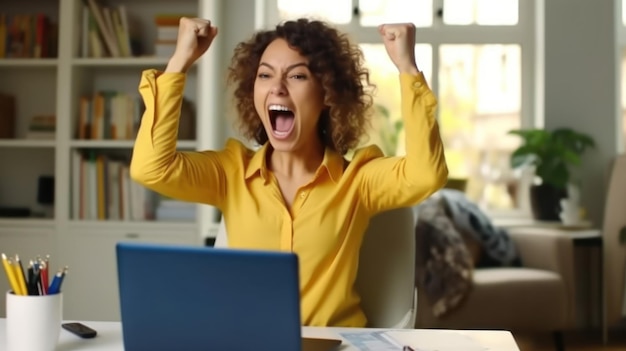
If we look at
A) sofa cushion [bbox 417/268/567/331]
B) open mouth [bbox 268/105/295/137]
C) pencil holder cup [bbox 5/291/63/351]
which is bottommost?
sofa cushion [bbox 417/268/567/331]

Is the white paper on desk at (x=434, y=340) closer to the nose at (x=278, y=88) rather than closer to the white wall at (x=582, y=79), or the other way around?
the nose at (x=278, y=88)

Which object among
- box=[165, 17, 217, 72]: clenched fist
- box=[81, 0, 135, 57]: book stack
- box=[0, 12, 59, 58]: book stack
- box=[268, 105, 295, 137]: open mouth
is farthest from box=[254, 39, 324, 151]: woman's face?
box=[0, 12, 59, 58]: book stack

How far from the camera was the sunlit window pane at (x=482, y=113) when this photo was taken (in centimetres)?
423

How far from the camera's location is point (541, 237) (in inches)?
141

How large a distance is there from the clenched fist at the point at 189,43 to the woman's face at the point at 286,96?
126 mm

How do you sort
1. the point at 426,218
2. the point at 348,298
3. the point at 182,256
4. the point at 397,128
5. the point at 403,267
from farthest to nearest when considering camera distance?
the point at 397,128 < the point at 426,218 < the point at 403,267 < the point at 348,298 < the point at 182,256

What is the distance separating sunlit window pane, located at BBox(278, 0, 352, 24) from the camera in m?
4.23

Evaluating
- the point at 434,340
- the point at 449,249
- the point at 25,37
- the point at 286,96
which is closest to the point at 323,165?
the point at 286,96

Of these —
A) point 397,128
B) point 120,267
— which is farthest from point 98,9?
point 120,267

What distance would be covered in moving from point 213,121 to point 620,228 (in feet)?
6.69

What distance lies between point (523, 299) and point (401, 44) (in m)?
2.23

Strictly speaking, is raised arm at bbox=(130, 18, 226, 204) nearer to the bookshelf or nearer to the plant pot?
the bookshelf

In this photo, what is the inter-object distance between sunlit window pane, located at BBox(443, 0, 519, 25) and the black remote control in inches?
131

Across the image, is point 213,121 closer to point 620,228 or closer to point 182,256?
point 620,228
